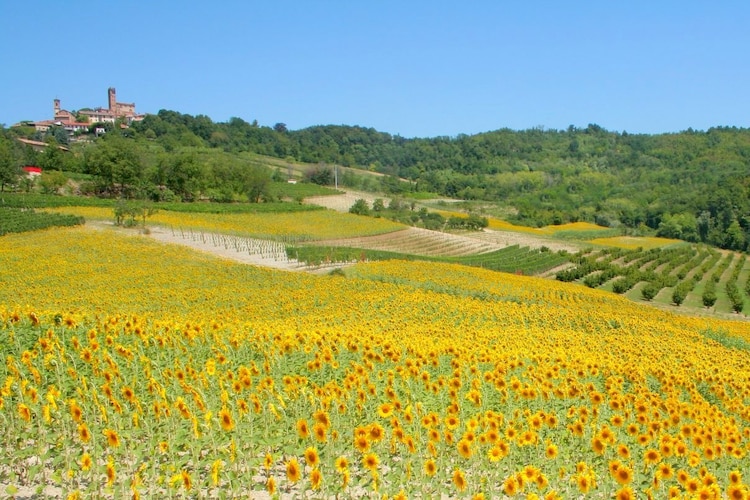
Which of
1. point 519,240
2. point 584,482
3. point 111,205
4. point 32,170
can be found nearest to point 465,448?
point 584,482

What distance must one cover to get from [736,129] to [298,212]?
168m

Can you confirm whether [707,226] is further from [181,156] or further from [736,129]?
[736,129]

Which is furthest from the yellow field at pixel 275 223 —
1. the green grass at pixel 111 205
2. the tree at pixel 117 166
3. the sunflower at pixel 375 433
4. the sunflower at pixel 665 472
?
the sunflower at pixel 665 472

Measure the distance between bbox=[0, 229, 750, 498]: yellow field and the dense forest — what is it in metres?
62.8

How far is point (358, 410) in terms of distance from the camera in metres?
6.30

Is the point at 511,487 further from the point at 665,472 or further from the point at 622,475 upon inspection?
the point at 665,472

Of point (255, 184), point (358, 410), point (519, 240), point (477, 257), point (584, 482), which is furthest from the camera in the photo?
point (255, 184)

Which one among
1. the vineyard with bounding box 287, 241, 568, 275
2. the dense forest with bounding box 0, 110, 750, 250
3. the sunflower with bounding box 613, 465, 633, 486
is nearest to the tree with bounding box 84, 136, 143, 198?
the dense forest with bounding box 0, 110, 750, 250

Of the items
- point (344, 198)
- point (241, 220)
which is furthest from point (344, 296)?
point (344, 198)

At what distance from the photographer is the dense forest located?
74375mm

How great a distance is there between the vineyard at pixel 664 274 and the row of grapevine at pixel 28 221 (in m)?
35.9

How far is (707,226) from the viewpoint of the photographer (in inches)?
4038

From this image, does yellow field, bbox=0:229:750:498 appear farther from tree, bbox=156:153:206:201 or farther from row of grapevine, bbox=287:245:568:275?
tree, bbox=156:153:206:201

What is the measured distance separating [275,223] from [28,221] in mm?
24037
